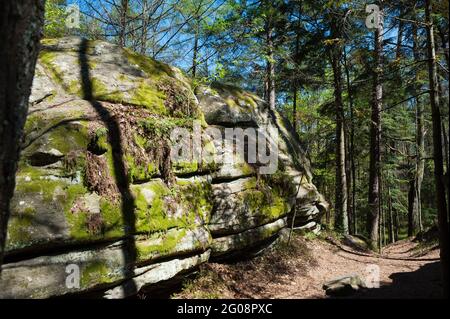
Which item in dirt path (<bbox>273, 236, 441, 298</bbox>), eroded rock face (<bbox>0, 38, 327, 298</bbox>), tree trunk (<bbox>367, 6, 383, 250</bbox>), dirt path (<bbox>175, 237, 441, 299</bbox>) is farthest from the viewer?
tree trunk (<bbox>367, 6, 383, 250</bbox>)

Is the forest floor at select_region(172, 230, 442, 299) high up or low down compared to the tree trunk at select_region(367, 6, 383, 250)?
down

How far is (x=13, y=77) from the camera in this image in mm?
2881

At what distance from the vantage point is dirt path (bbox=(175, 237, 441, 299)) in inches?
297

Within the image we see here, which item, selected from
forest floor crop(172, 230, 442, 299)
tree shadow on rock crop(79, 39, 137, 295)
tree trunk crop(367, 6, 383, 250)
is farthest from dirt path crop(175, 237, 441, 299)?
tree trunk crop(367, 6, 383, 250)

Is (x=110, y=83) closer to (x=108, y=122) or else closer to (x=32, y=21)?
(x=108, y=122)

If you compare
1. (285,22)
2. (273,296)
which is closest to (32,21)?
(273,296)

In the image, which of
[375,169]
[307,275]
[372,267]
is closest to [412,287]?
[307,275]

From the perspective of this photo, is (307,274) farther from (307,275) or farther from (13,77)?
(13,77)

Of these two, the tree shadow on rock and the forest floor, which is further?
the forest floor

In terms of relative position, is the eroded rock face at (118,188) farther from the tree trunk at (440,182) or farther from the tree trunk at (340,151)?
the tree trunk at (340,151)

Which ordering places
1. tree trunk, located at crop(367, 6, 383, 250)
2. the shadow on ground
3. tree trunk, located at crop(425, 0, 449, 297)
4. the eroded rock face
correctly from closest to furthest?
tree trunk, located at crop(425, 0, 449, 297), the eroded rock face, the shadow on ground, tree trunk, located at crop(367, 6, 383, 250)

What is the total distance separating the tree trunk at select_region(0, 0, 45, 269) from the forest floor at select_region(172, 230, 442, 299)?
5516 millimetres

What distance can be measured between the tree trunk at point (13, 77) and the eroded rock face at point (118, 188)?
277cm

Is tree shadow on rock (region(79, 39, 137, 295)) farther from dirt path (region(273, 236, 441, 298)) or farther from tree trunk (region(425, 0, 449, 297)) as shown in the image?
tree trunk (region(425, 0, 449, 297))
